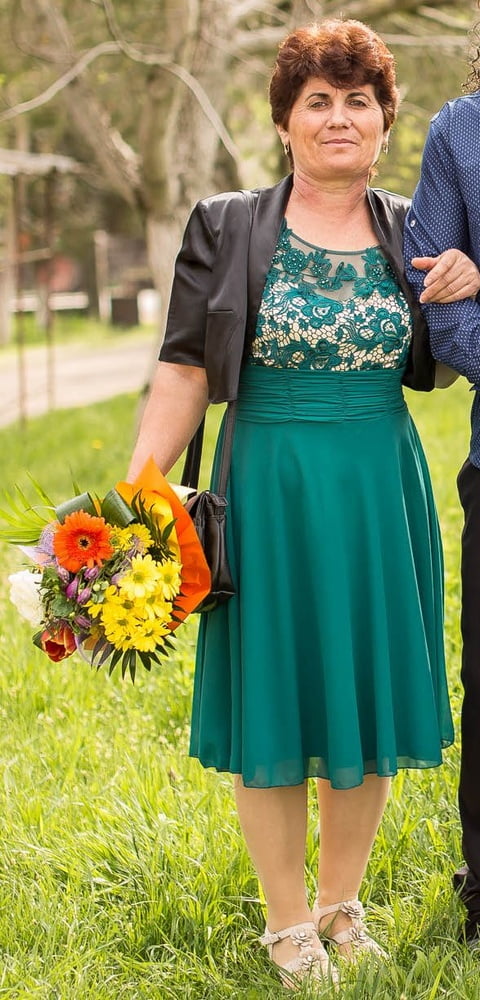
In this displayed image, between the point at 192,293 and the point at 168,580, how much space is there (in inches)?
23.7

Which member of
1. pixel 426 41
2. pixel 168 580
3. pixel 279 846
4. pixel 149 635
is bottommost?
pixel 279 846

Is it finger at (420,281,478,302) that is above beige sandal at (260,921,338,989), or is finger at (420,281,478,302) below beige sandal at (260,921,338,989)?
above

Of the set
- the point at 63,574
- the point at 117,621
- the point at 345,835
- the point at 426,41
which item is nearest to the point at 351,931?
A: the point at 345,835

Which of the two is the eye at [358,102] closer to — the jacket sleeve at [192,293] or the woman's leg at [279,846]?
the jacket sleeve at [192,293]

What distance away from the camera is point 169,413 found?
285cm

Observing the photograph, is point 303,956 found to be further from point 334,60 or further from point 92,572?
point 334,60

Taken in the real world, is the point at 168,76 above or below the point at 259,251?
above

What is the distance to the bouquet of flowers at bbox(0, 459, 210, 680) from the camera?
2561mm

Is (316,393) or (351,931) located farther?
(351,931)

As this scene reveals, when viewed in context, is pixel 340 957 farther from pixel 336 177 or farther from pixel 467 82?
pixel 467 82

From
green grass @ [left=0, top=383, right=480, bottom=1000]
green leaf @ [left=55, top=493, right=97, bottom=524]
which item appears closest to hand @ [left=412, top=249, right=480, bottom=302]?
green leaf @ [left=55, top=493, right=97, bottom=524]

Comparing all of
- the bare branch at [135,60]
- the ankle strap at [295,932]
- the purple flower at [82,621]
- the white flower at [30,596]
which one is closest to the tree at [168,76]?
the bare branch at [135,60]

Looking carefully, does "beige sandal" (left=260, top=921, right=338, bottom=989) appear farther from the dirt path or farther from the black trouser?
the dirt path
